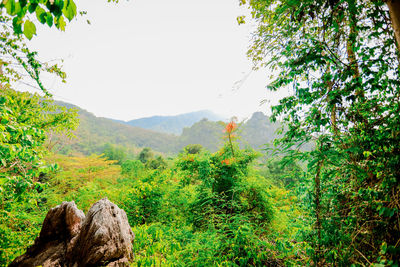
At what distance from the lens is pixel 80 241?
420cm

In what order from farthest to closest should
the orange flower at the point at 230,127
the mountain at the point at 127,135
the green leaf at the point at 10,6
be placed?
1. the mountain at the point at 127,135
2. the orange flower at the point at 230,127
3. the green leaf at the point at 10,6

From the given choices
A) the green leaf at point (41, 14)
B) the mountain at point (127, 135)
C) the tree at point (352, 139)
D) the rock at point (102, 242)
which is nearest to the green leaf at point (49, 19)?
the green leaf at point (41, 14)

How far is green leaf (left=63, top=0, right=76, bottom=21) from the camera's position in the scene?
133cm

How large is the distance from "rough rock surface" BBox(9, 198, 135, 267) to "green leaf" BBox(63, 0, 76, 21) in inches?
174

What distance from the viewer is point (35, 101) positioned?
5891mm

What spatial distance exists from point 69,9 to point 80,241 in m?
4.97

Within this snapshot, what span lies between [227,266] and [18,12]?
181 inches

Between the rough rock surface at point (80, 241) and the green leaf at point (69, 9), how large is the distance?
443 centimetres

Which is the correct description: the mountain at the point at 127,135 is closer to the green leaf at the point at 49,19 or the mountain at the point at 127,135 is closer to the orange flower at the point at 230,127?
the orange flower at the point at 230,127

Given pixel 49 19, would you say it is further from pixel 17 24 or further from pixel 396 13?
pixel 396 13

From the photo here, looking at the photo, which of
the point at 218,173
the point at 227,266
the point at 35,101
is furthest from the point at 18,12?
the point at 35,101

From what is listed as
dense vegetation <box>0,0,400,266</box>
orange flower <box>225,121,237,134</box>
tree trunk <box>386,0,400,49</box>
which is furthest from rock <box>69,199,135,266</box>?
tree trunk <box>386,0,400,49</box>

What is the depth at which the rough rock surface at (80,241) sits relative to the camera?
3.95 metres

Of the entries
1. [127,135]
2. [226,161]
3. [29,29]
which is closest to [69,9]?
[29,29]
